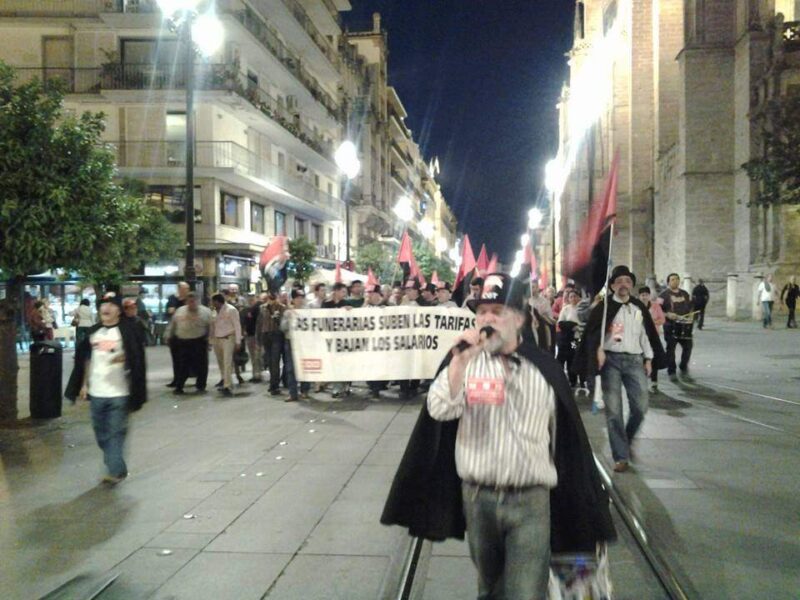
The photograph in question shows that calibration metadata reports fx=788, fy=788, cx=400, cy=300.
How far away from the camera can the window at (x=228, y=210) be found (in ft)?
107

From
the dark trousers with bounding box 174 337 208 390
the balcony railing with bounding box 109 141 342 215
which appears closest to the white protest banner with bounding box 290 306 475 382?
the dark trousers with bounding box 174 337 208 390

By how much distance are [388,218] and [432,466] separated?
67.6m

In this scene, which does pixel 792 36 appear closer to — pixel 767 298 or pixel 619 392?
pixel 767 298

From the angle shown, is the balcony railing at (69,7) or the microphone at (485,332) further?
the balcony railing at (69,7)

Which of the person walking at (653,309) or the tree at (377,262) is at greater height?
the tree at (377,262)

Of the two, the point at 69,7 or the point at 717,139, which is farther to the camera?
the point at 717,139

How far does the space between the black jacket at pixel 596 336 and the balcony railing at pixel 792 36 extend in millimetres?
24748

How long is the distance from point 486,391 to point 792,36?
30.0 m

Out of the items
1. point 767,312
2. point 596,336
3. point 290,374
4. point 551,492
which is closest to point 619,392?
point 596,336

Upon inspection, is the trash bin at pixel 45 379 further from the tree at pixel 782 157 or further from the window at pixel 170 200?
the window at pixel 170 200

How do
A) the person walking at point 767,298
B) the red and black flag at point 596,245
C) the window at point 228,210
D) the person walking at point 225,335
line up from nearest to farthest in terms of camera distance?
the red and black flag at point 596,245
the person walking at point 225,335
the person walking at point 767,298
the window at point 228,210

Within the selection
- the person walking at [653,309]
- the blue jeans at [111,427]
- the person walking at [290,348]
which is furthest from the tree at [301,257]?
the blue jeans at [111,427]

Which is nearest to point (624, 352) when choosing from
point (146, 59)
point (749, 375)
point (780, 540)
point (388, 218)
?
point (780, 540)

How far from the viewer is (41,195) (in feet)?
33.1
